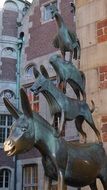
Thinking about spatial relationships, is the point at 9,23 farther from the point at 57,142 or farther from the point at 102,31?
the point at 57,142

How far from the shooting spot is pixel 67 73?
2629mm

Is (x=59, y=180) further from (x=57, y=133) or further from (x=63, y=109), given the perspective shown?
(x=63, y=109)

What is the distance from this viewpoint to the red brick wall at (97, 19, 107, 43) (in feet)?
10.9

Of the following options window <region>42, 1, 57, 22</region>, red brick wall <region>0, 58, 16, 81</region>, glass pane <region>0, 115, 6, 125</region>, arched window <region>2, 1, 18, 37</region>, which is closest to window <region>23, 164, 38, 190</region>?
glass pane <region>0, 115, 6, 125</region>

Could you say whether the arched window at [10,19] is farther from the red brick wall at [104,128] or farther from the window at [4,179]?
the red brick wall at [104,128]

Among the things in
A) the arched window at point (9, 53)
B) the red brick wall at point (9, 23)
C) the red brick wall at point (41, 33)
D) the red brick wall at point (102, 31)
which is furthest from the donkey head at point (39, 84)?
the red brick wall at point (9, 23)

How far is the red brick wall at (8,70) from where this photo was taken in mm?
15211

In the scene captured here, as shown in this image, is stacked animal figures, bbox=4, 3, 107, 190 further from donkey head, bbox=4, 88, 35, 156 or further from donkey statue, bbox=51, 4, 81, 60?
donkey statue, bbox=51, 4, 81, 60

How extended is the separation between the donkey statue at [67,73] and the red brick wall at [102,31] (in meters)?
0.73

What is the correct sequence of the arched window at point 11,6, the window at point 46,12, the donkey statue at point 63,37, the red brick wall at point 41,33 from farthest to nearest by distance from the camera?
the arched window at point 11,6
the window at point 46,12
the red brick wall at point 41,33
the donkey statue at point 63,37

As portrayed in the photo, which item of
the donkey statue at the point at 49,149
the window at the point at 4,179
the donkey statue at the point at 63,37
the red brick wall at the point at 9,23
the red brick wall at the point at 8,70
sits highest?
the red brick wall at the point at 9,23

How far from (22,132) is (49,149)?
0.61ft

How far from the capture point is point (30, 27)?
50.7 ft

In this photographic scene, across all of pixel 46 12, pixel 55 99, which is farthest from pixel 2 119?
pixel 55 99
